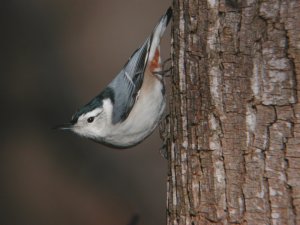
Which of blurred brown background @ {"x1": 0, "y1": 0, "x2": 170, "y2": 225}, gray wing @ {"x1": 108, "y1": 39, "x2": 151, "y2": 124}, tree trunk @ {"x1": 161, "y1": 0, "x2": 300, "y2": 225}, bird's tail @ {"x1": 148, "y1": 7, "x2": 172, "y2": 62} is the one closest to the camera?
tree trunk @ {"x1": 161, "y1": 0, "x2": 300, "y2": 225}

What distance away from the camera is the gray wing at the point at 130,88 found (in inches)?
142

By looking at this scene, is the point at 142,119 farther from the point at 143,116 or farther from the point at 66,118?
the point at 66,118

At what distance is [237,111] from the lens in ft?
6.61

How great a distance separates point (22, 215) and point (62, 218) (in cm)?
38

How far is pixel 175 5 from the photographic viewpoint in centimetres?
229

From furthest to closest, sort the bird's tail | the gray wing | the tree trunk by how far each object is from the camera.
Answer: the gray wing
the bird's tail
the tree trunk

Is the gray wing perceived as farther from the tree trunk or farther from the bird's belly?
the tree trunk

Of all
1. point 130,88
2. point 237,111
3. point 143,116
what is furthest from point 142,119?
point 237,111

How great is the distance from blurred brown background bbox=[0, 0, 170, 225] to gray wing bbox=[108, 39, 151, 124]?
69.6 inches

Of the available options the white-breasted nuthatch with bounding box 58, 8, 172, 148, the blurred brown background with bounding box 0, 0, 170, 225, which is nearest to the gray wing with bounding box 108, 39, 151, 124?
the white-breasted nuthatch with bounding box 58, 8, 172, 148

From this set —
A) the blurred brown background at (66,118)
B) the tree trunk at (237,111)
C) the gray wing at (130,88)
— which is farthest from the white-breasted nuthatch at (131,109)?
the blurred brown background at (66,118)

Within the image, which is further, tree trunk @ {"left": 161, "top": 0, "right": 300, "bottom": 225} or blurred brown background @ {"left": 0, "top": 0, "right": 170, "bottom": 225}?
blurred brown background @ {"left": 0, "top": 0, "right": 170, "bottom": 225}

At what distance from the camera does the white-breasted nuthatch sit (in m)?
3.57

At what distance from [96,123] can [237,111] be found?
1.72m
